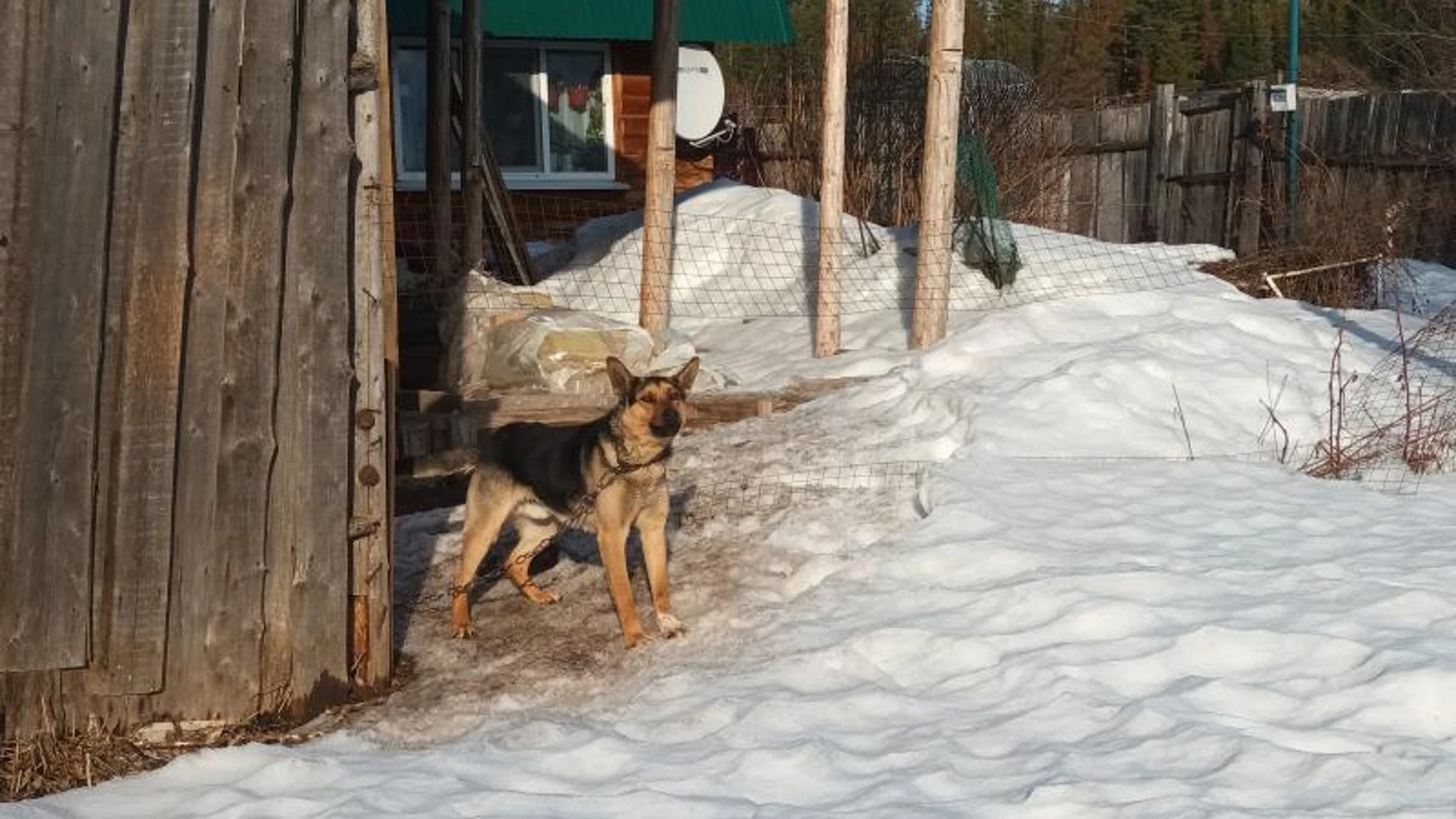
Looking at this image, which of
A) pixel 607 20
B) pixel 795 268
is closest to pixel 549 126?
pixel 607 20

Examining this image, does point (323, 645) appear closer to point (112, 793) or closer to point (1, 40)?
point (112, 793)

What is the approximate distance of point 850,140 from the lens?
17734mm

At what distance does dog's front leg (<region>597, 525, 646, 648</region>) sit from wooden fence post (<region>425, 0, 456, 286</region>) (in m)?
6.52

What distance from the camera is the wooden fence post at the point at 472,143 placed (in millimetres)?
12656

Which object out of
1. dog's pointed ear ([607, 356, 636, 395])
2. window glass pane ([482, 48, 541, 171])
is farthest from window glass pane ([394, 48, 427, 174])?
dog's pointed ear ([607, 356, 636, 395])

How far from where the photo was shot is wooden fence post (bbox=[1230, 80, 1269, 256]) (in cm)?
1647

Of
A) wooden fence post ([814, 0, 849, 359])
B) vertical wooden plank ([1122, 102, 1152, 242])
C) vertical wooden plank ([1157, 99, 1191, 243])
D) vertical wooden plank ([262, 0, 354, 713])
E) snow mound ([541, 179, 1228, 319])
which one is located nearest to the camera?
vertical wooden plank ([262, 0, 354, 713])

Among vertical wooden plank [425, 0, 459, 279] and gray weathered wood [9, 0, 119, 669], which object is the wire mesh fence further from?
gray weathered wood [9, 0, 119, 669]

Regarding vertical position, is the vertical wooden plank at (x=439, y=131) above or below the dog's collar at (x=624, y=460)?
above

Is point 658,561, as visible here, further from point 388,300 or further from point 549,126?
point 549,126

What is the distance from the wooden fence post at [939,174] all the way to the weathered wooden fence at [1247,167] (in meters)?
4.48

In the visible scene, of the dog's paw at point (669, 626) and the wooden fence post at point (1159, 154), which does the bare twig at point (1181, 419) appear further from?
the wooden fence post at point (1159, 154)

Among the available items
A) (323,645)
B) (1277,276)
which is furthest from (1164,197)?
(323,645)

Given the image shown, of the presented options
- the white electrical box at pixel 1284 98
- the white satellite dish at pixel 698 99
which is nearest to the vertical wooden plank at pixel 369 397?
the white electrical box at pixel 1284 98
